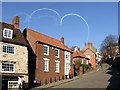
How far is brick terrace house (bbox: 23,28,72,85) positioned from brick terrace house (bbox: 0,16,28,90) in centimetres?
406

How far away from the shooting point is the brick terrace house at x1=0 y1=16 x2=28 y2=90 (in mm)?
33406

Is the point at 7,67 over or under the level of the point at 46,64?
under

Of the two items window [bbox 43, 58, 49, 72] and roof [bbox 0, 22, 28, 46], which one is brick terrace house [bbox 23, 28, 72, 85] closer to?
window [bbox 43, 58, 49, 72]

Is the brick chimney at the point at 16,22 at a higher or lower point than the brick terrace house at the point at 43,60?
higher

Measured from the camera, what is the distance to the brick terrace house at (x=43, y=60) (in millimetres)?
40375

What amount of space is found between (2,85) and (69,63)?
22990mm

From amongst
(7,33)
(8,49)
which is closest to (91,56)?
(7,33)

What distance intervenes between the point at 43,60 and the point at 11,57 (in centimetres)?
842

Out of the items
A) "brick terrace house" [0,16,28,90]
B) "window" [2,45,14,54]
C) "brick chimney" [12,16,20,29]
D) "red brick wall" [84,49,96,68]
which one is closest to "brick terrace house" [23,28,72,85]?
"brick chimney" [12,16,20,29]

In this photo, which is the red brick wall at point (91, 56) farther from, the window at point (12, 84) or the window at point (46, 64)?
the window at point (12, 84)

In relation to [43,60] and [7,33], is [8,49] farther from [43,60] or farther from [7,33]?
[43,60]

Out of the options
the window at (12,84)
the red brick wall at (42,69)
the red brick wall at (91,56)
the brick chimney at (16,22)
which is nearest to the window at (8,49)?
the window at (12,84)

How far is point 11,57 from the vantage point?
34438 mm

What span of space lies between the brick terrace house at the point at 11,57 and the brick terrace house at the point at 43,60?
4.06m
